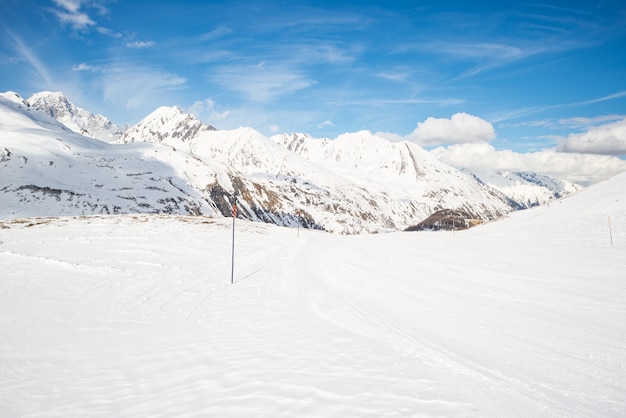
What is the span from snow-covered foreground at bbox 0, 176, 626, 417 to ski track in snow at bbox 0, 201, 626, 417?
1.9 inches

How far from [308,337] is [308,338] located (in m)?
0.09

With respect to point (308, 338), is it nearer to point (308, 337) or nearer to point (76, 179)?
point (308, 337)

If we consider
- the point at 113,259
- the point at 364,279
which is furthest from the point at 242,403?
the point at 113,259

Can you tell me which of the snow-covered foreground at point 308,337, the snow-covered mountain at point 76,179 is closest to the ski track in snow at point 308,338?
the snow-covered foreground at point 308,337

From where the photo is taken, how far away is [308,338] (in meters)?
9.54

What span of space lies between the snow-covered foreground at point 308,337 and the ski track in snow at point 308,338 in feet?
0.16

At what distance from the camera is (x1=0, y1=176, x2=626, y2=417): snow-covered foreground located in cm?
604

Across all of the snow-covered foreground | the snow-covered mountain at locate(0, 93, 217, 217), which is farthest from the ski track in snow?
the snow-covered mountain at locate(0, 93, 217, 217)

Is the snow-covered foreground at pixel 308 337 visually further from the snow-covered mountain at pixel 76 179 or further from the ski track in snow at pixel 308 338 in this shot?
the snow-covered mountain at pixel 76 179

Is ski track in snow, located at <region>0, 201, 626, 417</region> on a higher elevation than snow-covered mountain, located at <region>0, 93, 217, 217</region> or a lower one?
lower

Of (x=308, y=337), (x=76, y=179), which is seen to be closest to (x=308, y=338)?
(x=308, y=337)

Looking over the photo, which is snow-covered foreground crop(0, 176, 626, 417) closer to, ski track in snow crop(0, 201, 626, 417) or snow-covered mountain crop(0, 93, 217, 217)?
ski track in snow crop(0, 201, 626, 417)

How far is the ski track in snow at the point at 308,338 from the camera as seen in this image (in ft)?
19.8

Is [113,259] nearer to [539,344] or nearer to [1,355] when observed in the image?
[1,355]
